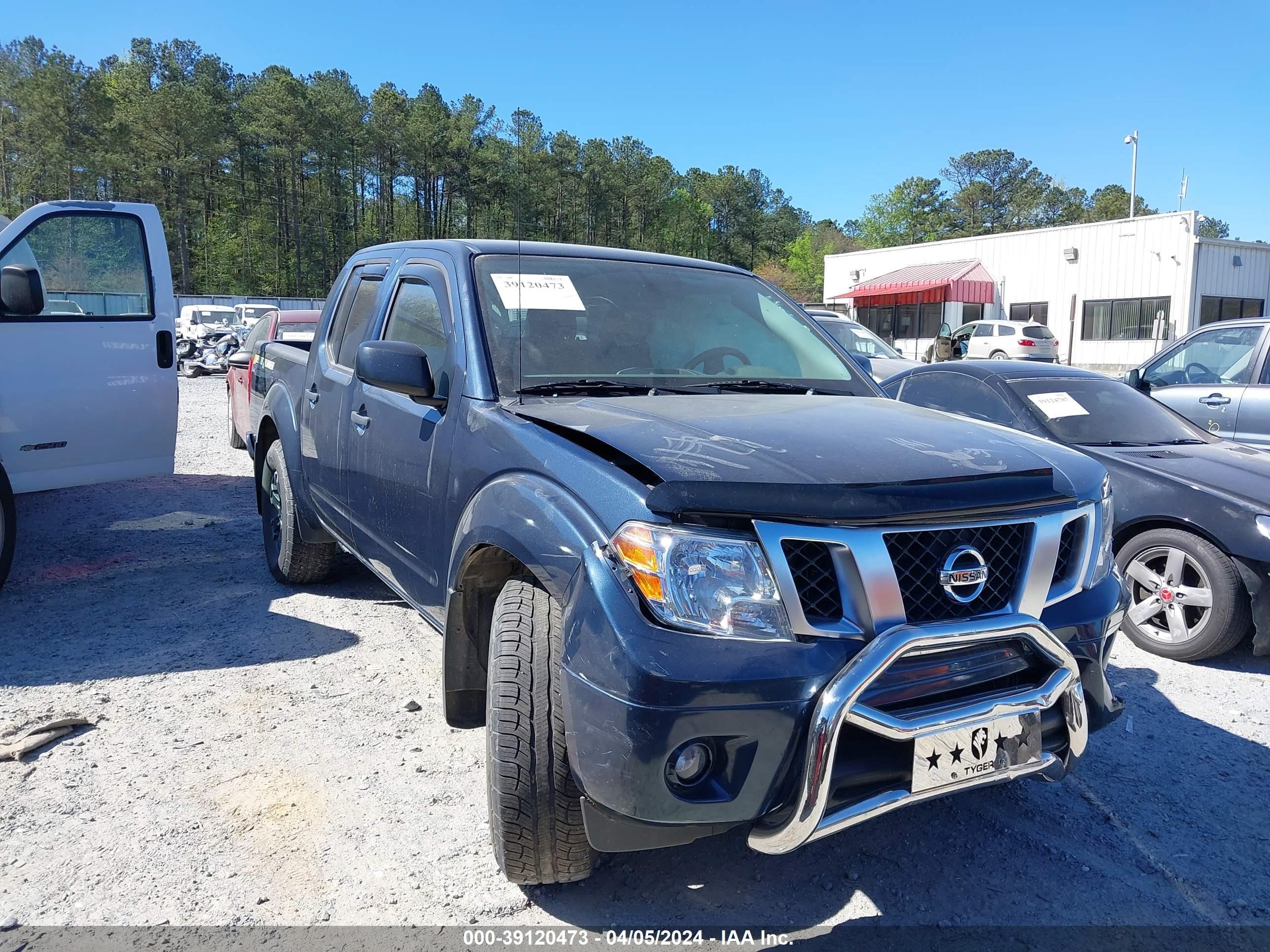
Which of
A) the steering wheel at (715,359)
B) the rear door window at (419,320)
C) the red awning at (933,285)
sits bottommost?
the steering wheel at (715,359)

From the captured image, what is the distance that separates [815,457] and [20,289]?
4.75m

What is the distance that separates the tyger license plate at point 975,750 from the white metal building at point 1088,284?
1234 inches

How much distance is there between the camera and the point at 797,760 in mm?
1994

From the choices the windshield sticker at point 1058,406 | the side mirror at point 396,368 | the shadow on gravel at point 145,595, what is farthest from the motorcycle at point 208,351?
the side mirror at point 396,368

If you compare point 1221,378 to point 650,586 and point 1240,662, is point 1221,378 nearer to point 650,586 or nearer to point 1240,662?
point 1240,662

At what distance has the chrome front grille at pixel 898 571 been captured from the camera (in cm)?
203

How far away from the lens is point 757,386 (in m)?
3.33

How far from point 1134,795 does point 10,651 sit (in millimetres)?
4819

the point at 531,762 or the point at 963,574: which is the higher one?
the point at 963,574

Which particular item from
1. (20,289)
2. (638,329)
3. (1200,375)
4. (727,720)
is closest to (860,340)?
(1200,375)

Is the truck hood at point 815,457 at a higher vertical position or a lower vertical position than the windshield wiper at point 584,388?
lower

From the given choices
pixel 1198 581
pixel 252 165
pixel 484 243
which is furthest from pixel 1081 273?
pixel 252 165

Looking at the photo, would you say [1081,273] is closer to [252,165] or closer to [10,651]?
[10,651]

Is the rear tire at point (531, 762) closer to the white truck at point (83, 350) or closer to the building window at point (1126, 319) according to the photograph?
the white truck at point (83, 350)
